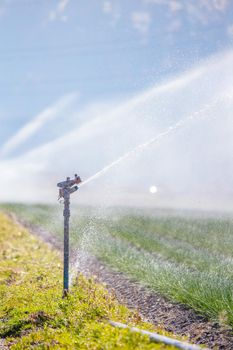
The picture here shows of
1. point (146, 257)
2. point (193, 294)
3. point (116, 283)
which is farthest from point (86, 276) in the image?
point (193, 294)

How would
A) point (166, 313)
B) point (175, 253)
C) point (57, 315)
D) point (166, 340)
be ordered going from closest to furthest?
1. point (166, 340)
2. point (57, 315)
3. point (166, 313)
4. point (175, 253)

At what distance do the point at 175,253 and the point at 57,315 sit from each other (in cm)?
821

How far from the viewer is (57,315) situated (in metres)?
9.40

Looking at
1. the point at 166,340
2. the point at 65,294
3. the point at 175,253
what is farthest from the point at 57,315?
the point at 175,253

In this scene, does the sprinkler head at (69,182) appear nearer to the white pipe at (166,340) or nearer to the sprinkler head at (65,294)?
the sprinkler head at (65,294)

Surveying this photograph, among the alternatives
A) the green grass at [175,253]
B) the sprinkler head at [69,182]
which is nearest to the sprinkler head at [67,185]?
the sprinkler head at [69,182]

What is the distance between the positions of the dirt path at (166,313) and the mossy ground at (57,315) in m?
0.52

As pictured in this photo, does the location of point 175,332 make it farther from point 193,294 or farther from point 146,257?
point 146,257

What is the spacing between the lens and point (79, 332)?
8273 millimetres

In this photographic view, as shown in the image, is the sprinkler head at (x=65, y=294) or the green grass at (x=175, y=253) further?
the sprinkler head at (x=65, y=294)

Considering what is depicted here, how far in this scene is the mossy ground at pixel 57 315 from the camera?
24.9 ft

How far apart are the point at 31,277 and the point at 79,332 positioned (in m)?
5.88

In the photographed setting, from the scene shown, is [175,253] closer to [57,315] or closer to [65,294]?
[65,294]

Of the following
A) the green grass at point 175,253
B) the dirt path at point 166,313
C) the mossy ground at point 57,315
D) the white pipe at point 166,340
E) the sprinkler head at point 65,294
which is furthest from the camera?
the sprinkler head at point 65,294
